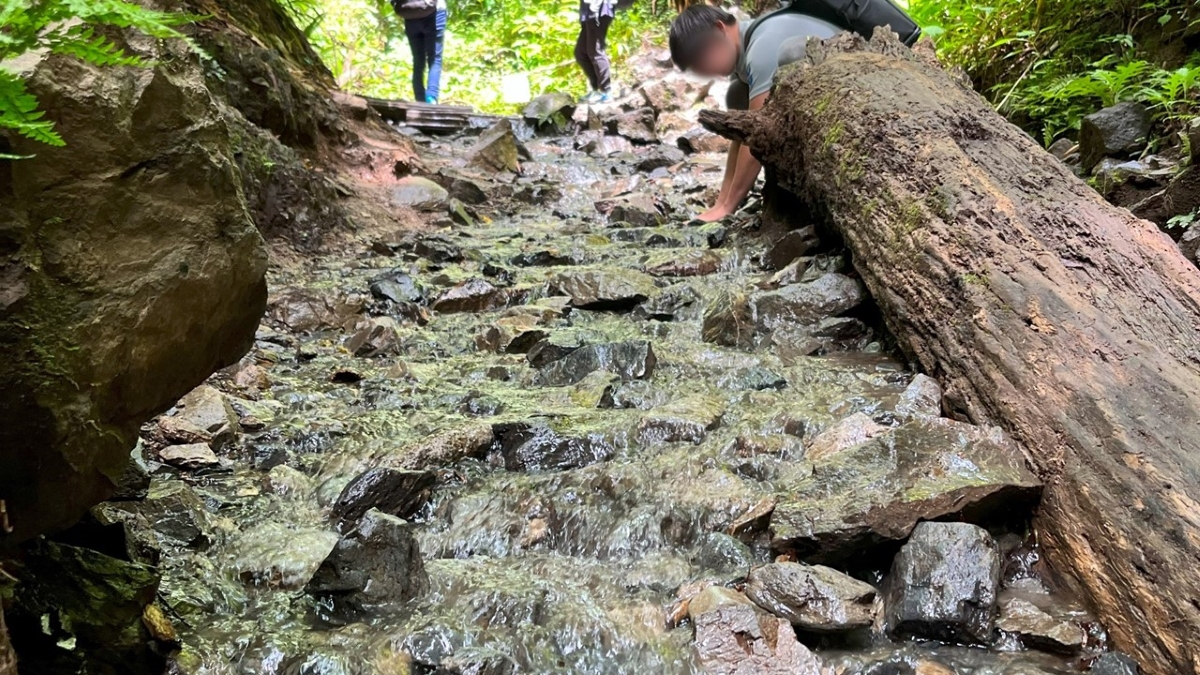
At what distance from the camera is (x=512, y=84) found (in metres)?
17.4

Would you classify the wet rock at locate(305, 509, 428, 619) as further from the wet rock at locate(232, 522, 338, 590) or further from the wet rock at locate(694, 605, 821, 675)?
the wet rock at locate(694, 605, 821, 675)

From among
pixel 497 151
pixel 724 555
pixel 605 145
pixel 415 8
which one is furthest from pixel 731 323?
pixel 415 8

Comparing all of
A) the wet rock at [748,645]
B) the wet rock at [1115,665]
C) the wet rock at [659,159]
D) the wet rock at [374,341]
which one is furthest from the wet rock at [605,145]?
the wet rock at [1115,665]

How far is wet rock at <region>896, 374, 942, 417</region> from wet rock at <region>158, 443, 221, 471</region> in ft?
7.69

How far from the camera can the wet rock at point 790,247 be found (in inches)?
182

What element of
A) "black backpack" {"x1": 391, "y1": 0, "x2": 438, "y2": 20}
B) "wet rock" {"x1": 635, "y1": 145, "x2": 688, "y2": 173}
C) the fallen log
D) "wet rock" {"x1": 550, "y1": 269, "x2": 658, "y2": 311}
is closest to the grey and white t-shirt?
the fallen log

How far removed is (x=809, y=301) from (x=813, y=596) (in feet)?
7.50

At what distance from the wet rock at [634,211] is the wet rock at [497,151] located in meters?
1.95

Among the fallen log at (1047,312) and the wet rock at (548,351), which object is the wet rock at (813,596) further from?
the wet rock at (548,351)

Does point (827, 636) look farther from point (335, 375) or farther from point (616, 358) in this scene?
point (335, 375)

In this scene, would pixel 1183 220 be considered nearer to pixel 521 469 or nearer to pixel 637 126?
pixel 521 469

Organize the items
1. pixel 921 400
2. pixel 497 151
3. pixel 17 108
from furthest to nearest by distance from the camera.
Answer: pixel 497 151 < pixel 921 400 < pixel 17 108

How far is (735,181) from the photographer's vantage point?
21.0ft

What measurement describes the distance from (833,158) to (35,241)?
3.69 metres
